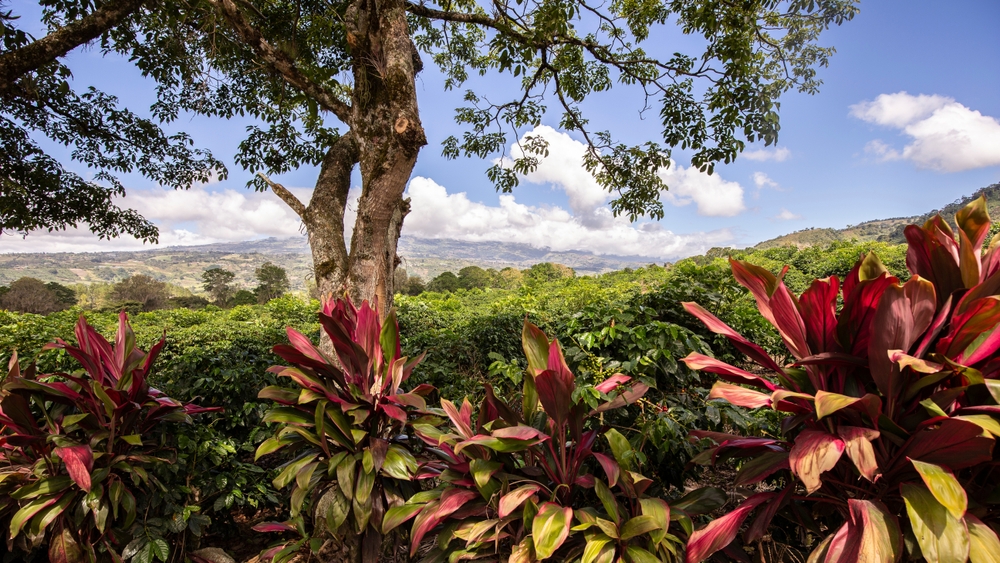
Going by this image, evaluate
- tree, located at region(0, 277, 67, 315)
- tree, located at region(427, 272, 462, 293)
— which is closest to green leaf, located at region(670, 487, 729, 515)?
tree, located at region(0, 277, 67, 315)

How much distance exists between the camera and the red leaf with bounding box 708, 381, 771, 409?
1.18 m

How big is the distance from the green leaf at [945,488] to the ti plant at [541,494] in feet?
2.01

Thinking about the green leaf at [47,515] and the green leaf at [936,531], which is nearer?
the green leaf at [936,531]

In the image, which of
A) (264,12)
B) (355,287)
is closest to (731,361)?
(355,287)

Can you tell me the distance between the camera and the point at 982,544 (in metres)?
0.95

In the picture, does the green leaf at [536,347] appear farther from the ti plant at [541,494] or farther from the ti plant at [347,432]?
the ti plant at [347,432]

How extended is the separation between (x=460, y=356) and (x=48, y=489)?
2.17 m

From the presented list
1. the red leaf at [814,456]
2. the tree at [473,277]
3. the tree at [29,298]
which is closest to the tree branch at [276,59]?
the red leaf at [814,456]

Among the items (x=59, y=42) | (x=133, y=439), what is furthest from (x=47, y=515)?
(x=59, y=42)

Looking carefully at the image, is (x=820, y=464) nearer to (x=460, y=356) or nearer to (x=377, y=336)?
(x=377, y=336)

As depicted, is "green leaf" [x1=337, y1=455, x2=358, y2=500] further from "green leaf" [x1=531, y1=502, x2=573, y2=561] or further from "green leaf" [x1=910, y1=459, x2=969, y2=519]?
"green leaf" [x1=910, y1=459, x2=969, y2=519]

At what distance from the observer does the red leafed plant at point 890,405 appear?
98 centimetres

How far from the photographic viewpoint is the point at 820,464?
3.32 ft

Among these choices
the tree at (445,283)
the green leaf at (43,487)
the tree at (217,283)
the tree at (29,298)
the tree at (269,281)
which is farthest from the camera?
the tree at (217,283)
